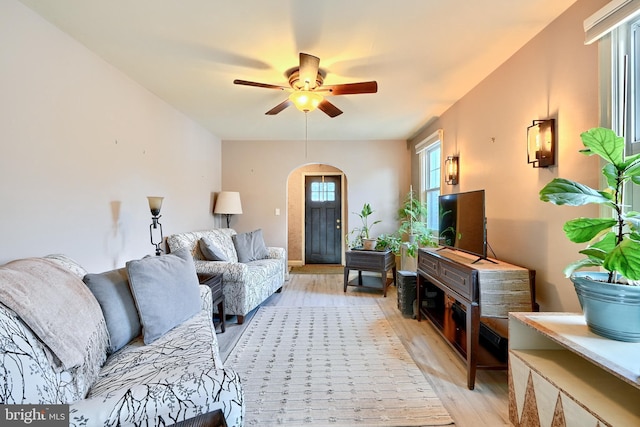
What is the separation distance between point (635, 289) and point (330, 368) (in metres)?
1.78

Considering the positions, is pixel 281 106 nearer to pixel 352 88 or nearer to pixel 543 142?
pixel 352 88

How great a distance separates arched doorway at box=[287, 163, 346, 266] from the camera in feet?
20.5

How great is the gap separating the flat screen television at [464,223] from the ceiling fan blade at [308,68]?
153 centimetres

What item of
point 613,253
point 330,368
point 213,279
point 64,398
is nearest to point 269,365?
point 330,368

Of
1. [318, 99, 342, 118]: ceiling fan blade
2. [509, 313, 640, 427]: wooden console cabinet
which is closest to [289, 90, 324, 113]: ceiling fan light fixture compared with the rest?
[318, 99, 342, 118]: ceiling fan blade

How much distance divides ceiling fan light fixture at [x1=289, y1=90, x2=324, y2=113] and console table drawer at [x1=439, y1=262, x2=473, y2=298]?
176 cm

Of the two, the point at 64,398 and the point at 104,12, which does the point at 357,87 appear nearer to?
the point at 104,12

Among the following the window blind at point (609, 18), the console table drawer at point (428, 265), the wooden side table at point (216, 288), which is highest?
the window blind at point (609, 18)

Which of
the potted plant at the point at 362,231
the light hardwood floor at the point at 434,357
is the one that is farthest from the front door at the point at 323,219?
the light hardwood floor at the point at 434,357

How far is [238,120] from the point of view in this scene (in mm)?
3766

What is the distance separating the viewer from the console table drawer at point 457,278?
1937 millimetres

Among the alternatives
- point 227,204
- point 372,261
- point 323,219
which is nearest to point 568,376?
point 372,261

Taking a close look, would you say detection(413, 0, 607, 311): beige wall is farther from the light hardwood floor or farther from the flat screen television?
the light hardwood floor

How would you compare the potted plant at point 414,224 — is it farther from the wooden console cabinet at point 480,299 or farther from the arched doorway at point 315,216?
the arched doorway at point 315,216
